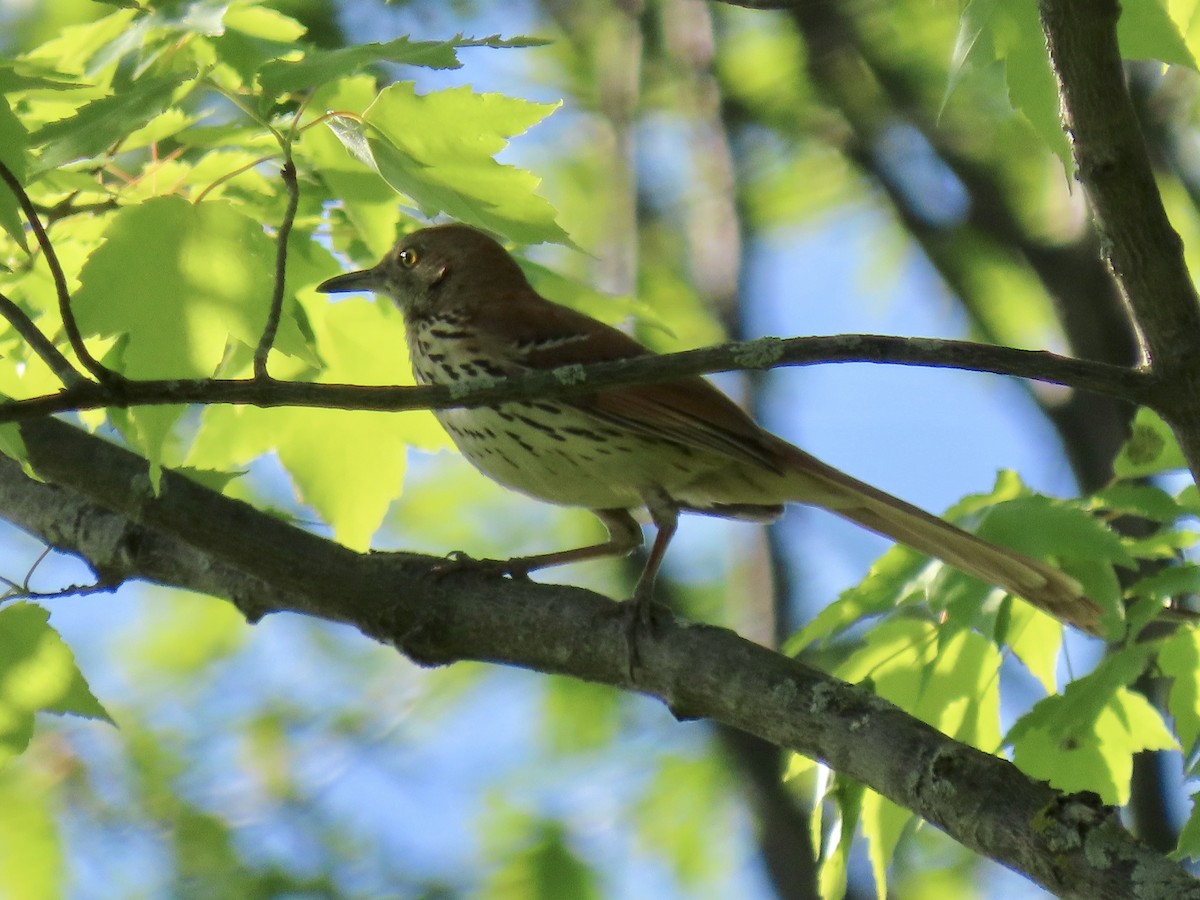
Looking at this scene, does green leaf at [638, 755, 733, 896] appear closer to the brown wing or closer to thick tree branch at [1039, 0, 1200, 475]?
the brown wing

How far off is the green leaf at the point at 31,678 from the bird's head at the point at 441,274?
1.84m

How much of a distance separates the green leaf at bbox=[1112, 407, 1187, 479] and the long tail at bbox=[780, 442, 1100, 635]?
303mm

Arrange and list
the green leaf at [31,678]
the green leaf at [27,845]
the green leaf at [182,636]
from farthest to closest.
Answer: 1. the green leaf at [182,636]
2. the green leaf at [27,845]
3. the green leaf at [31,678]

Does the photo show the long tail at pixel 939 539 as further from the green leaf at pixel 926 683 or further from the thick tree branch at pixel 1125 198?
the thick tree branch at pixel 1125 198

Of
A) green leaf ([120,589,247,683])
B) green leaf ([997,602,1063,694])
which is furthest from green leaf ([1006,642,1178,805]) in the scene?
green leaf ([120,589,247,683])

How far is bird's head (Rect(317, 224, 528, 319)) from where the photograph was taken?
15.5ft

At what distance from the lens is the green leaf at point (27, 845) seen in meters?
5.36

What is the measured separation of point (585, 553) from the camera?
4320 millimetres

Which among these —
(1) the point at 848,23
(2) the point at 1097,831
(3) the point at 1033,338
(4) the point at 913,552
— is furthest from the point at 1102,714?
(3) the point at 1033,338

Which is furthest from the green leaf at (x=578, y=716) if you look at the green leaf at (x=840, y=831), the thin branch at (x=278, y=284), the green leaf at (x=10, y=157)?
the green leaf at (x=10, y=157)

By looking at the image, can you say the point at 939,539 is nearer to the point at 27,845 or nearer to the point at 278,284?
the point at 278,284

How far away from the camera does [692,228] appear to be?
25.6 feet

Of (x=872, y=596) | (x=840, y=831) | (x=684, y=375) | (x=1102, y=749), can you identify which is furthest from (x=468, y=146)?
(x=1102, y=749)

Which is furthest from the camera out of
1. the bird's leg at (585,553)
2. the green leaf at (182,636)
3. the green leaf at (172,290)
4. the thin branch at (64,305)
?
the green leaf at (182,636)
